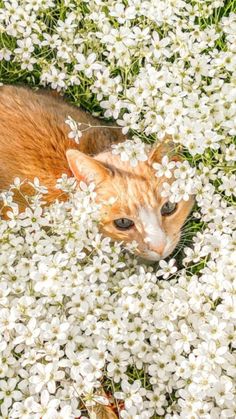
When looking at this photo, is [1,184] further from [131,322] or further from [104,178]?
[131,322]

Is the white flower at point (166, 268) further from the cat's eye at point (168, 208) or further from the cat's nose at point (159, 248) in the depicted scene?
the cat's eye at point (168, 208)

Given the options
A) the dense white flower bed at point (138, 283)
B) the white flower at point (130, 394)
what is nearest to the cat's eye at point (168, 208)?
the dense white flower bed at point (138, 283)

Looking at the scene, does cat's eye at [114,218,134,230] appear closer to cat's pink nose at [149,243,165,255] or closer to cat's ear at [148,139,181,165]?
cat's pink nose at [149,243,165,255]

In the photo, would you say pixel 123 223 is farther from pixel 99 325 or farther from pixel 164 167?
pixel 99 325

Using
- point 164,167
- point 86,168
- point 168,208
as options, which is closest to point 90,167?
point 86,168

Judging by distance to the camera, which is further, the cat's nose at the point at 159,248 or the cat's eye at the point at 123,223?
the cat's eye at the point at 123,223

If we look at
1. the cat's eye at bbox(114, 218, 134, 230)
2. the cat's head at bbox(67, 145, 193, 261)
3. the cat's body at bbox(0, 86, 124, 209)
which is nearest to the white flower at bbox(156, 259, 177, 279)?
the cat's head at bbox(67, 145, 193, 261)
